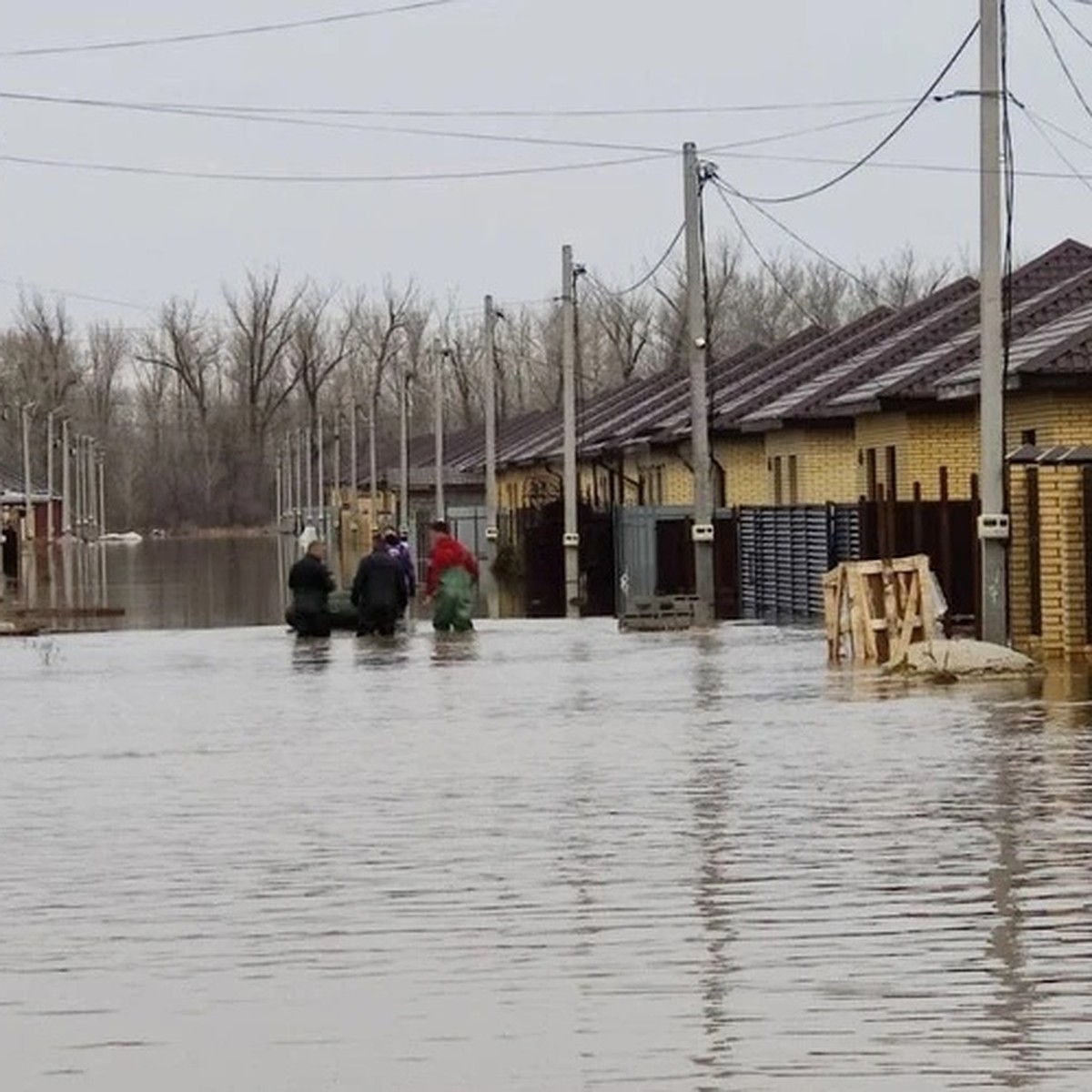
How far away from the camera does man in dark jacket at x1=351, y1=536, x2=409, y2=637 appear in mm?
38219

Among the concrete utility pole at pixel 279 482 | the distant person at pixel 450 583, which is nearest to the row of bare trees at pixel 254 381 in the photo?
the concrete utility pole at pixel 279 482

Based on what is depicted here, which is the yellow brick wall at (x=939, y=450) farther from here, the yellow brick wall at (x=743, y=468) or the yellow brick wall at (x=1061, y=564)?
the yellow brick wall at (x=743, y=468)

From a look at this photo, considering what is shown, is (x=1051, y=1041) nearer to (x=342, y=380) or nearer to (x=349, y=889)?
(x=349, y=889)

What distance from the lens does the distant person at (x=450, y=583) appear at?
1535 inches

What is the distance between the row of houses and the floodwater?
9.95 metres

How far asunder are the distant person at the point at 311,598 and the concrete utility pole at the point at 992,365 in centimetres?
1245

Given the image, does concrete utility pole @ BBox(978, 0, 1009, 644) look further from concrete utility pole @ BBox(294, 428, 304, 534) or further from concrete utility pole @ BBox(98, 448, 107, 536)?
concrete utility pole @ BBox(98, 448, 107, 536)

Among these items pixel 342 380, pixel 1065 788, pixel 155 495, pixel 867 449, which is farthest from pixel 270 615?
pixel 155 495

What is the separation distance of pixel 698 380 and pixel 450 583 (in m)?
5.88

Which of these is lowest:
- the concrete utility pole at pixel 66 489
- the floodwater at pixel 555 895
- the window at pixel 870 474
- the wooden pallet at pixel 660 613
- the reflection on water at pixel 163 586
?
the floodwater at pixel 555 895

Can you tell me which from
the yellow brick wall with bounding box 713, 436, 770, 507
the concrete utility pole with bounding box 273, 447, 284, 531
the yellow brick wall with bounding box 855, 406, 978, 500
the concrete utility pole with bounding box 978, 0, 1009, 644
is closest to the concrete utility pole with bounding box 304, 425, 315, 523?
the concrete utility pole with bounding box 273, 447, 284, 531

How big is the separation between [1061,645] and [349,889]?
16815mm

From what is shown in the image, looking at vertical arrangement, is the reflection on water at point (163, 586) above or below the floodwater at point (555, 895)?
above

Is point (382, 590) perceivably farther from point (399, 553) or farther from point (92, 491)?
point (92, 491)
